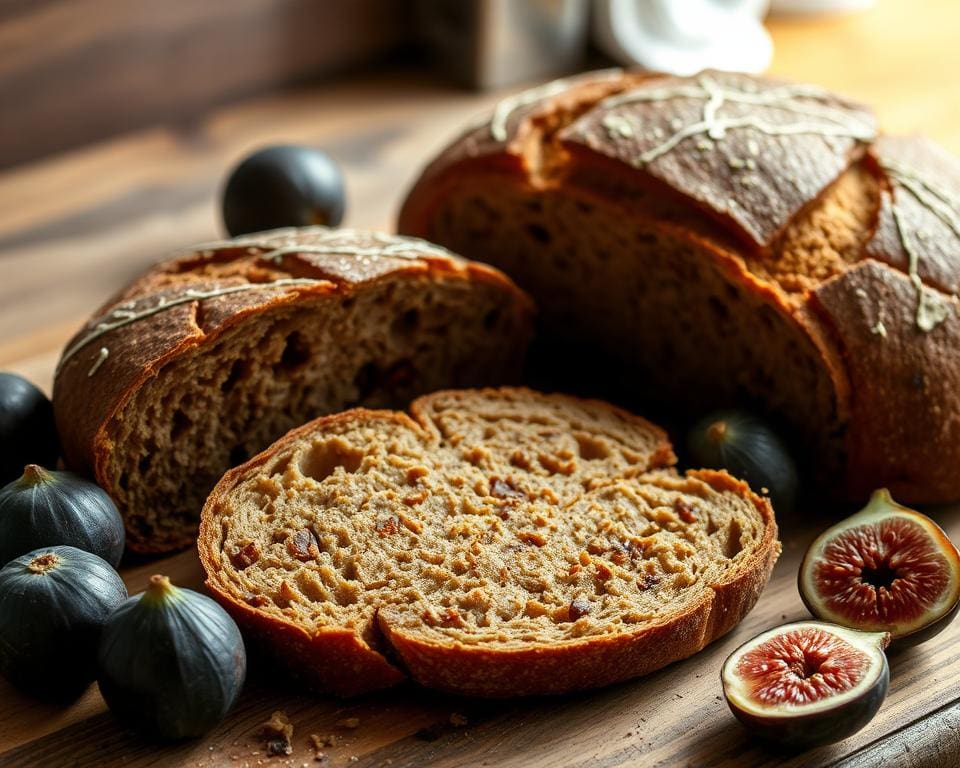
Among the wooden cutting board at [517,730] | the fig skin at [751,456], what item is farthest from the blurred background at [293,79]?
the wooden cutting board at [517,730]

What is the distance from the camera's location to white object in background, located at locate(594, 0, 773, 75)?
654 cm

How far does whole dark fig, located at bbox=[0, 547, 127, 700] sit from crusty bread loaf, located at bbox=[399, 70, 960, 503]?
1.95 meters

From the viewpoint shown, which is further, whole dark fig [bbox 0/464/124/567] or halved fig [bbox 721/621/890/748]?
whole dark fig [bbox 0/464/124/567]

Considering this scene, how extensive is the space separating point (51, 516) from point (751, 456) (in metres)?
2.00

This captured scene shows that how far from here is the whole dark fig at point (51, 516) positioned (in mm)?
3502

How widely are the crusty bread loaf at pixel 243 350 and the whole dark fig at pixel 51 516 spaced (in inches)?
6.7

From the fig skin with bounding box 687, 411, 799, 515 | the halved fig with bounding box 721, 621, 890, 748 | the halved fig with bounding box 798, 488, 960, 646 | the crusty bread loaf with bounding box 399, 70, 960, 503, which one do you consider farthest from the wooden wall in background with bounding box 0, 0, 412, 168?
the halved fig with bounding box 721, 621, 890, 748

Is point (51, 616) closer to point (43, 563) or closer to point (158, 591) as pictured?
point (43, 563)

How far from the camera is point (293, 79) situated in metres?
6.76

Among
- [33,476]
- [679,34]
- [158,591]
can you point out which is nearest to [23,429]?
[33,476]

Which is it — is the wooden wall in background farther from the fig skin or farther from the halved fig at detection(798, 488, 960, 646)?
the halved fig at detection(798, 488, 960, 646)

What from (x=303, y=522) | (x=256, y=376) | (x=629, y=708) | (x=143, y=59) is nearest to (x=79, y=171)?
(x=143, y=59)

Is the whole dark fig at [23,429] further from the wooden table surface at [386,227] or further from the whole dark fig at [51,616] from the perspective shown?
the whole dark fig at [51,616]

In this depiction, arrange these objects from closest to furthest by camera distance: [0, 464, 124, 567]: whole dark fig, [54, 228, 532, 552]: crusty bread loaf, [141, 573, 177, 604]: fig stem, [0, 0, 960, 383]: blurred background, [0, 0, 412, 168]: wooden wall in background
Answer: [141, 573, 177, 604]: fig stem, [0, 464, 124, 567]: whole dark fig, [54, 228, 532, 552]: crusty bread loaf, [0, 0, 960, 383]: blurred background, [0, 0, 412, 168]: wooden wall in background
